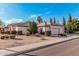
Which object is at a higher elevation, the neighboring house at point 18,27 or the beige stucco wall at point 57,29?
the neighboring house at point 18,27

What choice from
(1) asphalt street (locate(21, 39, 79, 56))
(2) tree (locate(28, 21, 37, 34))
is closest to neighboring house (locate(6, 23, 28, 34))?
(2) tree (locate(28, 21, 37, 34))

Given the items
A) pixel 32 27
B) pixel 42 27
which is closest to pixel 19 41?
pixel 32 27


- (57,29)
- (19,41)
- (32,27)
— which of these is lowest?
(19,41)

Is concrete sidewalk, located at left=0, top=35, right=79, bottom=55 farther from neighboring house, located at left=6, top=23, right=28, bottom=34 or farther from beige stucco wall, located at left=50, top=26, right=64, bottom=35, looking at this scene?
neighboring house, located at left=6, top=23, right=28, bottom=34

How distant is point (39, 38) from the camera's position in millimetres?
8172

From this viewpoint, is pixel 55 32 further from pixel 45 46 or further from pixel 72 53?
pixel 72 53

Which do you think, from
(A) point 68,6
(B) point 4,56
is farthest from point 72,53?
(B) point 4,56

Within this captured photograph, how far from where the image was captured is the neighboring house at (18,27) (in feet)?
25.5

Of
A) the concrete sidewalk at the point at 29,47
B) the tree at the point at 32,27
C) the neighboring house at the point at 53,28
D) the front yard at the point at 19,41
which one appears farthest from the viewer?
the neighboring house at the point at 53,28

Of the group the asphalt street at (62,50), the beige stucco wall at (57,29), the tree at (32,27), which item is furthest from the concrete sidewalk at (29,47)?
the tree at (32,27)

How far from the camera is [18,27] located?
7.90 m

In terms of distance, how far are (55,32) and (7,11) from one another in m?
1.69

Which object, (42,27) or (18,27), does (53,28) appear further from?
(18,27)

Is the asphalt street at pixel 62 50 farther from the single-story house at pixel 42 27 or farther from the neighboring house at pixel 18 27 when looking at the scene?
the neighboring house at pixel 18 27
